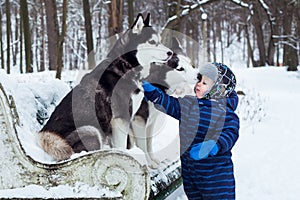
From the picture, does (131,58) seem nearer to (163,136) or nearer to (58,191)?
(58,191)

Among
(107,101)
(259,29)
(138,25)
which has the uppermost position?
(259,29)

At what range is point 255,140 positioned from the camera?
23.1 feet

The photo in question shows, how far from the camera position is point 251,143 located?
6.81 m

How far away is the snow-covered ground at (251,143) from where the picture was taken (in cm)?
297

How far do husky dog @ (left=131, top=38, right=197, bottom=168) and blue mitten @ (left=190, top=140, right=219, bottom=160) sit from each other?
50.0 inches

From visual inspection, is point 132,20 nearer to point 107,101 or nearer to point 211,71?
point 107,101

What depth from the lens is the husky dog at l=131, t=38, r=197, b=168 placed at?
3.95 metres

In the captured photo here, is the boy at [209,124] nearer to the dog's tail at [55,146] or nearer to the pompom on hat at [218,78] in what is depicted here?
the pompom on hat at [218,78]

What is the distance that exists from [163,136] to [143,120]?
54.9 inches

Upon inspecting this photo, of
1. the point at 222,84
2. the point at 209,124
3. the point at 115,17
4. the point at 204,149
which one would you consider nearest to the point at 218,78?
the point at 222,84

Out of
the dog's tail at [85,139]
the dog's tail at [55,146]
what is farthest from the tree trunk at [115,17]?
the dog's tail at [55,146]

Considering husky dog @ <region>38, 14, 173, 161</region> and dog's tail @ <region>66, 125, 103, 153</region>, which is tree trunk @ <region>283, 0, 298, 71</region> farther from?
dog's tail @ <region>66, 125, 103, 153</region>

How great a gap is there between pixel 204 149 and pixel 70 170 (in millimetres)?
816

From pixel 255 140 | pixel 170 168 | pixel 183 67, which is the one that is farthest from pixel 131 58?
pixel 255 140
